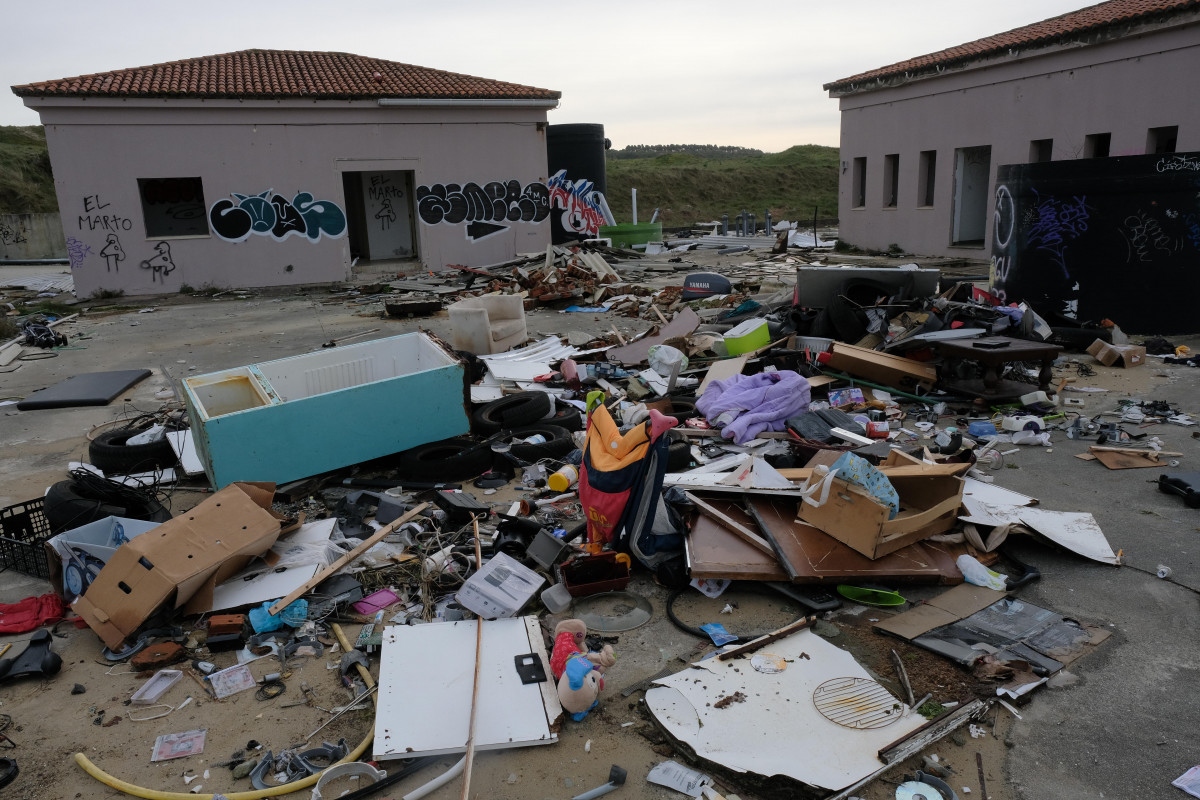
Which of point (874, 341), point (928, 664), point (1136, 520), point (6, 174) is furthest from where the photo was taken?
point (6, 174)

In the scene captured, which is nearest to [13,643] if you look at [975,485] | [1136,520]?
[975,485]

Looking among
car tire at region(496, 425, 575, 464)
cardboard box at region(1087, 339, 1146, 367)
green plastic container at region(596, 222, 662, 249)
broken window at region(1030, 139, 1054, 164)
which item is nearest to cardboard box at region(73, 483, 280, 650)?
car tire at region(496, 425, 575, 464)

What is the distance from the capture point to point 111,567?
4.12m

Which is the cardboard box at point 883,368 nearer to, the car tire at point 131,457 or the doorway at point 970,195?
the car tire at point 131,457

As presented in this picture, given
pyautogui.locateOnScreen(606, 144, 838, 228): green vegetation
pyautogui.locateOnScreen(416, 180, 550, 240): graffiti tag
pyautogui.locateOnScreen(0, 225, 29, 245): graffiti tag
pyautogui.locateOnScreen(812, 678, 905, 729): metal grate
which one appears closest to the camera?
pyautogui.locateOnScreen(812, 678, 905, 729): metal grate

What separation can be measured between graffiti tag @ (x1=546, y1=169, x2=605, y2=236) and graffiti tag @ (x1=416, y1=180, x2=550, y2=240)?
3.94m

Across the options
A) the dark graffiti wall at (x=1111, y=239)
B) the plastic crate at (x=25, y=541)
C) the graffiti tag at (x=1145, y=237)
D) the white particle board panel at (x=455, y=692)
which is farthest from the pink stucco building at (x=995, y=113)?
the plastic crate at (x=25, y=541)

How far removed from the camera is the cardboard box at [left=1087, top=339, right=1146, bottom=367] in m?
8.66

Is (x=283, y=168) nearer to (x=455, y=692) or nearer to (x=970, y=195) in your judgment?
(x=970, y=195)

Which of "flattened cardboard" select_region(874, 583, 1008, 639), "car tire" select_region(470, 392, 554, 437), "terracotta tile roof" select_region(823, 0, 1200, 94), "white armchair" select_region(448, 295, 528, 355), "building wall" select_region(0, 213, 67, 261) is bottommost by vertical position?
"flattened cardboard" select_region(874, 583, 1008, 639)

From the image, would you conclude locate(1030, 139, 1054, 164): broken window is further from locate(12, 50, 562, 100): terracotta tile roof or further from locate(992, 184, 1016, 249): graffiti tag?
locate(12, 50, 562, 100): terracotta tile roof

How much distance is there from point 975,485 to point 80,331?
578 inches

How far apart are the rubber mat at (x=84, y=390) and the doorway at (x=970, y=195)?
18108 millimetres

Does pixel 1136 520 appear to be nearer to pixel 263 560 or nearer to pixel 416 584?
pixel 416 584
